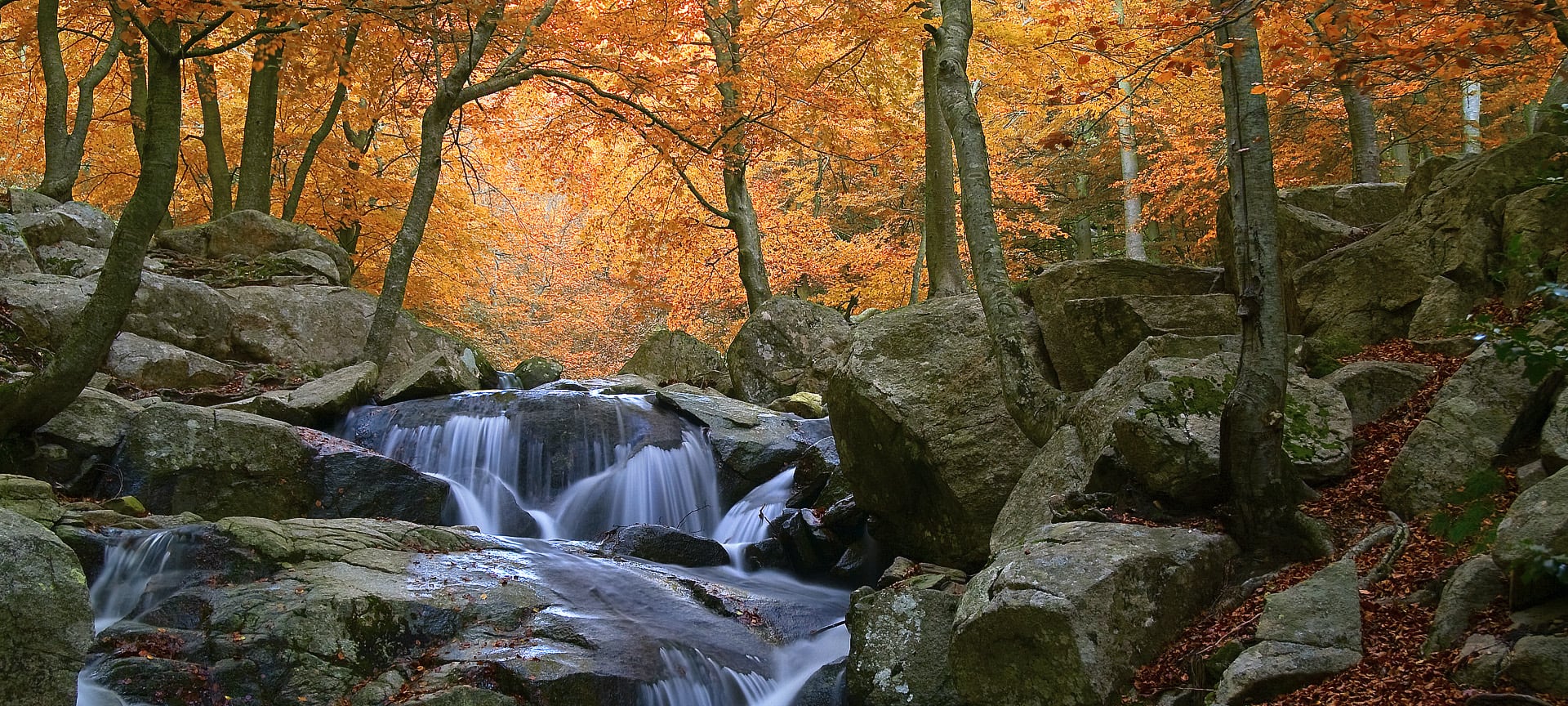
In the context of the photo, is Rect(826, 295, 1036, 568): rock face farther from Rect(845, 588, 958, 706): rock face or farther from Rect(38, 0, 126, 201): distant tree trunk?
Rect(38, 0, 126, 201): distant tree trunk

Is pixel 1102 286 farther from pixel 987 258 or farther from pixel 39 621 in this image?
pixel 39 621

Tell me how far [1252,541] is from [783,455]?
6.71m

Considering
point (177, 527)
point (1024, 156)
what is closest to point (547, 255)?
point (1024, 156)

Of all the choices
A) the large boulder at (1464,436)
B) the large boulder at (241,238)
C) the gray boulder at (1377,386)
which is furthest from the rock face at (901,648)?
the large boulder at (241,238)

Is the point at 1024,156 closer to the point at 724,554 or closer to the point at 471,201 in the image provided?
the point at 471,201

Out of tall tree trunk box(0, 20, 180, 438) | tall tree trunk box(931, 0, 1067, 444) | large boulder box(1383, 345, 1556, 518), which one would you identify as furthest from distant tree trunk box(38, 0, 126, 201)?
large boulder box(1383, 345, 1556, 518)

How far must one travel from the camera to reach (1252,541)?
211 inches

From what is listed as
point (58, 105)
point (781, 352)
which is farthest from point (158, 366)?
point (781, 352)

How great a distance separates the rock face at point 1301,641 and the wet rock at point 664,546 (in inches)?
233

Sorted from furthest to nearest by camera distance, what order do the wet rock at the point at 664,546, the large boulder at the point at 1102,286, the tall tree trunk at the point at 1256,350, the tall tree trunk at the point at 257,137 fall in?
the tall tree trunk at the point at 257,137 → the wet rock at the point at 664,546 → the large boulder at the point at 1102,286 → the tall tree trunk at the point at 1256,350

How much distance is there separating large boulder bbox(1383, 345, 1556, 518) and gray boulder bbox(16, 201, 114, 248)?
15.4 meters

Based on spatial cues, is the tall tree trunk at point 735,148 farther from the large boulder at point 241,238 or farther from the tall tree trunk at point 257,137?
the tall tree trunk at point 257,137

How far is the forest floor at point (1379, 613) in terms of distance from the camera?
3740 mm

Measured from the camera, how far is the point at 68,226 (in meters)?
13.0
